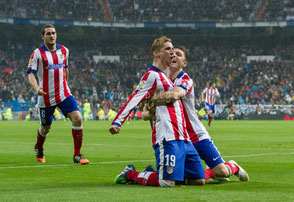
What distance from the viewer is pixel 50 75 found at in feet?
33.0

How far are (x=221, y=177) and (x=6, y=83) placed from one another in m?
42.5

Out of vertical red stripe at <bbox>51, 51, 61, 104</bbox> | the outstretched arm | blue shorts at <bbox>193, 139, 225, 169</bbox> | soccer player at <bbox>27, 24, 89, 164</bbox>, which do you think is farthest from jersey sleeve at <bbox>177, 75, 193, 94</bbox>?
vertical red stripe at <bbox>51, 51, 61, 104</bbox>

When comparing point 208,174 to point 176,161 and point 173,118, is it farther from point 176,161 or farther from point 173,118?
point 173,118

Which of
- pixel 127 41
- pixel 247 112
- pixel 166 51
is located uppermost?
pixel 127 41

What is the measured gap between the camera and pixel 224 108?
44.1m

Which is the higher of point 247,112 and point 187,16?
point 187,16

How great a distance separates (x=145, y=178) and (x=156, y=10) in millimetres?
52538

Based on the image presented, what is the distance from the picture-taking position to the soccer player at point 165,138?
621 cm

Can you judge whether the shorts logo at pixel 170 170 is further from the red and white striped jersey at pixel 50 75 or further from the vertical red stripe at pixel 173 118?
the red and white striped jersey at pixel 50 75

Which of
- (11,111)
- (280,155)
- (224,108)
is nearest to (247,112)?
(224,108)

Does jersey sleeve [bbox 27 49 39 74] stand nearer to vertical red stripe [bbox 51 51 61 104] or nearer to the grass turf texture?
vertical red stripe [bbox 51 51 61 104]

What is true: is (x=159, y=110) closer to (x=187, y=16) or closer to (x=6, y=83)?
(x=6, y=83)

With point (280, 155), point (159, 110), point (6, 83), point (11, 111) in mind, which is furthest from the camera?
point (6, 83)

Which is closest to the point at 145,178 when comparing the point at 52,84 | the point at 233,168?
the point at 233,168
